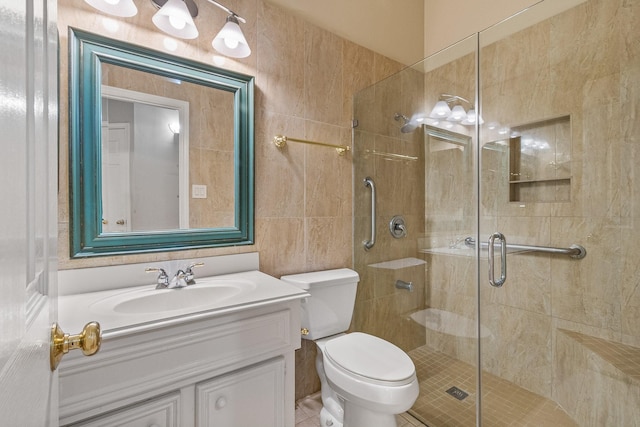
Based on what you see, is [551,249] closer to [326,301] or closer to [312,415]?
[326,301]

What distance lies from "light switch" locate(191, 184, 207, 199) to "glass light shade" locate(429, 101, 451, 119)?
54.2 inches

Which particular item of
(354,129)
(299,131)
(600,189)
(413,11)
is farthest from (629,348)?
(413,11)

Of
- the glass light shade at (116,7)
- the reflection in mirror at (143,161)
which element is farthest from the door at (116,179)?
the glass light shade at (116,7)

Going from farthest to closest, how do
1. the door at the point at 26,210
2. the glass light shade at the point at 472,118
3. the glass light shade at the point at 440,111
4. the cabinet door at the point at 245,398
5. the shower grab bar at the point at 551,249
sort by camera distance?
the glass light shade at the point at 440,111 < the glass light shade at the point at 472,118 < the shower grab bar at the point at 551,249 < the cabinet door at the point at 245,398 < the door at the point at 26,210

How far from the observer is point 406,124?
6.24 ft

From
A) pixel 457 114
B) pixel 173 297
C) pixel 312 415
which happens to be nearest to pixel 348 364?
pixel 312 415

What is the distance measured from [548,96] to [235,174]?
5.57 ft

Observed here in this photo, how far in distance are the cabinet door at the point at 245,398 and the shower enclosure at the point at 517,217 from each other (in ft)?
3.09

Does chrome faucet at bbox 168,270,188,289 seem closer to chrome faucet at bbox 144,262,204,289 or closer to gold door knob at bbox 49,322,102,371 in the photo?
chrome faucet at bbox 144,262,204,289

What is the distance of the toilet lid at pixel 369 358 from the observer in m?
1.27

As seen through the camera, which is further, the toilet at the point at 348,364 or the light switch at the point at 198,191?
the light switch at the point at 198,191

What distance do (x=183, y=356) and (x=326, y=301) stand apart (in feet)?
2.65

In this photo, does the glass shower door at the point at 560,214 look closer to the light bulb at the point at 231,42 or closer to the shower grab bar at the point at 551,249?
the shower grab bar at the point at 551,249

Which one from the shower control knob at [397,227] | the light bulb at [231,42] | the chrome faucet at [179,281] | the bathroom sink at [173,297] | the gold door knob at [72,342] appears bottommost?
the bathroom sink at [173,297]
